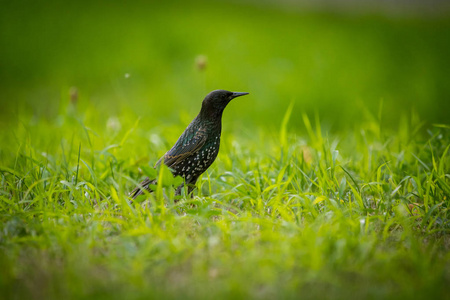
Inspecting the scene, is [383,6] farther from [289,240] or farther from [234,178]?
[289,240]

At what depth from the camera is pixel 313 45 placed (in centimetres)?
937

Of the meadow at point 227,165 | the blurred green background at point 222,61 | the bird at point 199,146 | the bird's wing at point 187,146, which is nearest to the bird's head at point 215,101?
the bird at point 199,146

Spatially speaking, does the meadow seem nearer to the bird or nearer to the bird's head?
the bird

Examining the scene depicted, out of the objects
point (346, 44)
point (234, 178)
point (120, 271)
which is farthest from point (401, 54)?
point (120, 271)

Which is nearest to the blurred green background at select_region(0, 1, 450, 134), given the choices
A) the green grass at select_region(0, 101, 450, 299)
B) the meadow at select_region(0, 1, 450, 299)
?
the meadow at select_region(0, 1, 450, 299)

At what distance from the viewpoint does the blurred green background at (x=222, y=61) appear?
22.5ft

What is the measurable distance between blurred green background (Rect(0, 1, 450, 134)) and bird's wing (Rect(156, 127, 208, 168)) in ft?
5.66

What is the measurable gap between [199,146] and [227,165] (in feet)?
2.16

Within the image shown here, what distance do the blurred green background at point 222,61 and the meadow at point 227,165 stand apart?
0.05 metres

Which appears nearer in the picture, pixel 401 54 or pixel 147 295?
pixel 147 295

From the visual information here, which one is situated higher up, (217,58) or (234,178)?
(217,58)

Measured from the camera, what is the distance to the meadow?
7.81ft

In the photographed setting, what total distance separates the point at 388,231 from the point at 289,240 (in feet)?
3.00

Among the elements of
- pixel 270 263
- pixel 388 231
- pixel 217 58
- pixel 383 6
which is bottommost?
pixel 388 231
